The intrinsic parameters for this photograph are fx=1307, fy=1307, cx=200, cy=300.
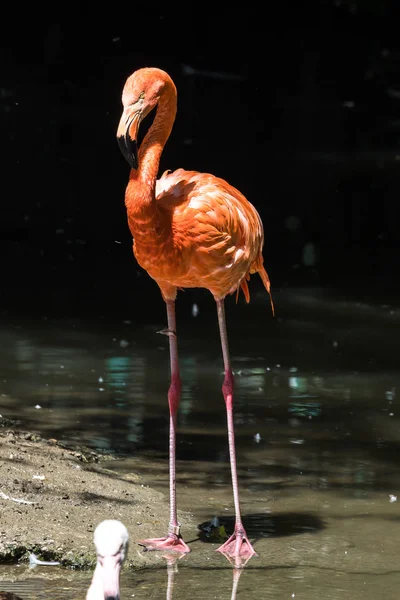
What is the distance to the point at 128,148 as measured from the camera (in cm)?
542

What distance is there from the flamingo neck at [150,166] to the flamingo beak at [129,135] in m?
0.08

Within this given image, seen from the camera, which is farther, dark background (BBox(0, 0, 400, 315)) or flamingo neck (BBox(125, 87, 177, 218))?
dark background (BBox(0, 0, 400, 315))

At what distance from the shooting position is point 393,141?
982 inches

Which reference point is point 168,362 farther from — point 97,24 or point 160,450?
point 97,24

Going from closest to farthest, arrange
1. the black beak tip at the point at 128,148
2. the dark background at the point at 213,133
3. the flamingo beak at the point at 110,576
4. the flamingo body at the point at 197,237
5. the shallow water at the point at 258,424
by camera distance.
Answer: the flamingo beak at the point at 110,576 < the shallow water at the point at 258,424 < the black beak tip at the point at 128,148 < the flamingo body at the point at 197,237 < the dark background at the point at 213,133

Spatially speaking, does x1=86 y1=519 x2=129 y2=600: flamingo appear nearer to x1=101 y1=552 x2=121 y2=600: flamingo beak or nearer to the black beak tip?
x1=101 y1=552 x2=121 y2=600: flamingo beak

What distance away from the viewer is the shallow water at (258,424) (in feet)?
17.4

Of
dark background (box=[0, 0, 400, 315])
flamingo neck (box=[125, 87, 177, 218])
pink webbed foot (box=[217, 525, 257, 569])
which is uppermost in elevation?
flamingo neck (box=[125, 87, 177, 218])

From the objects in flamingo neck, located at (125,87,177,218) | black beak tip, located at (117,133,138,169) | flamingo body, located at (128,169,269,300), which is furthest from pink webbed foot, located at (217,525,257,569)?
black beak tip, located at (117,133,138,169)

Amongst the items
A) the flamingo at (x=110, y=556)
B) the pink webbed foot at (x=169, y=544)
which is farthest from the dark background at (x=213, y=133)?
the flamingo at (x=110, y=556)

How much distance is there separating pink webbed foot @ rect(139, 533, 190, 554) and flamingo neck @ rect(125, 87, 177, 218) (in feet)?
4.49

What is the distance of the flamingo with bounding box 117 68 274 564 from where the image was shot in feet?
18.0

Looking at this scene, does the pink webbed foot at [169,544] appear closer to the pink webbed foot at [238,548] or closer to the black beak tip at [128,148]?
the pink webbed foot at [238,548]

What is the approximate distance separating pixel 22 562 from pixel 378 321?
5.77m
